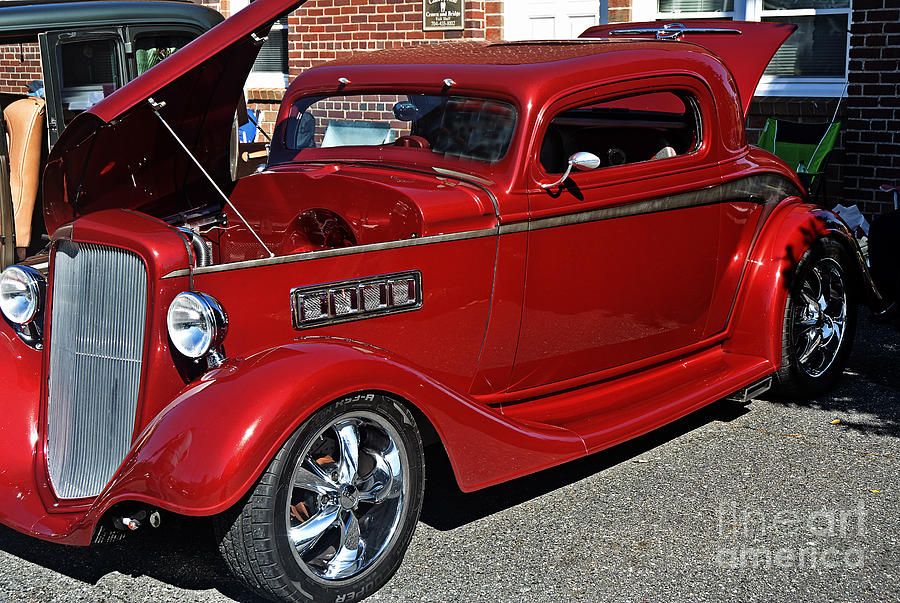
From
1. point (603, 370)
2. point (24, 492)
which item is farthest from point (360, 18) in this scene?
point (24, 492)

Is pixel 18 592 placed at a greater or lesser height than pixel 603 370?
lesser

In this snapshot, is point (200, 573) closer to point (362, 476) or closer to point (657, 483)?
point (362, 476)

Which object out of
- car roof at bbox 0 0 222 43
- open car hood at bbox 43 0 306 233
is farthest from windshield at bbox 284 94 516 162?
car roof at bbox 0 0 222 43

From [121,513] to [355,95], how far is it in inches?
85.7

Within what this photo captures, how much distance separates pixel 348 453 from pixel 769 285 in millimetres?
2393

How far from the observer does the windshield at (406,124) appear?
3.95 meters

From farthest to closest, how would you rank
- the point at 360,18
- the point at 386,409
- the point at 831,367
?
the point at 360,18 → the point at 831,367 → the point at 386,409

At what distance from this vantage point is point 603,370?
14.1ft

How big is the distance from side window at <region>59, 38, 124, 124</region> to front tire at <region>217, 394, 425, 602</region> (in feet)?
15.2

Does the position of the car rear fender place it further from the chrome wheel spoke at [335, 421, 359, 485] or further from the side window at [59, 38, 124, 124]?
the side window at [59, 38, 124, 124]

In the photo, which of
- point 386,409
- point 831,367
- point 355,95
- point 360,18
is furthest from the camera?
point 360,18

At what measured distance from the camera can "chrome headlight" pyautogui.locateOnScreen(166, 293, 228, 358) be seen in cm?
312

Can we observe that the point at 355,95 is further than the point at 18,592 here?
Yes

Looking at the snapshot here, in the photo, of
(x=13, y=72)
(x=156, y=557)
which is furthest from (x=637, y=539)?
(x=13, y=72)
